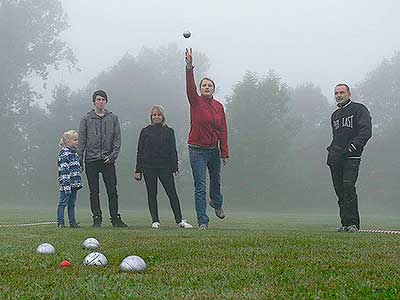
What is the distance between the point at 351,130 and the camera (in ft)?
23.1

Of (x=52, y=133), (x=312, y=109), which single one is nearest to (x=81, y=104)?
(x=52, y=133)

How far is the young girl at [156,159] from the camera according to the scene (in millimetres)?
8242

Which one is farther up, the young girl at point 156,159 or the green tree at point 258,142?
the green tree at point 258,142

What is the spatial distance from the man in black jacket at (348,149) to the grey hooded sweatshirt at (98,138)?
129 inches

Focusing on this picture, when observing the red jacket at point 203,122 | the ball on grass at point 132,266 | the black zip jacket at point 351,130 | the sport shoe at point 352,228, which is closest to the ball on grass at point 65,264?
the ball on grass at point 132,266

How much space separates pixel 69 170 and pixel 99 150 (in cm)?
67

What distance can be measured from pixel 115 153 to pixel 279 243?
4027 mm

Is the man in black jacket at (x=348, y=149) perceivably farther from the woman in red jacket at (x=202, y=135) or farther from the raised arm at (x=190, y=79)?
the raised arm at (x=190, y=79)

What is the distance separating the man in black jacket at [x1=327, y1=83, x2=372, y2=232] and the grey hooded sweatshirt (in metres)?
3.28

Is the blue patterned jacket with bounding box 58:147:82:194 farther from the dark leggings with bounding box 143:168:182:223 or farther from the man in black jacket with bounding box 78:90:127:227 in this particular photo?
the dark leggings with bounding box 143:168:182:223

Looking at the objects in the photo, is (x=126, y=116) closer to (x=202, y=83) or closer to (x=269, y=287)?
(x=202, y=83)

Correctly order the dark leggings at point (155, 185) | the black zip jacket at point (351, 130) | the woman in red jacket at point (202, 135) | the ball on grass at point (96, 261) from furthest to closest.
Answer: the dark leggings at point (155, 185)
the woman in red jacket at point (202, 135)
the black zip jacket at point (351, 130)
the ball on grass at point (96, 261)

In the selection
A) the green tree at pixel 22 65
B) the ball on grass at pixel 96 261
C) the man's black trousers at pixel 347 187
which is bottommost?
the ball on grass at pixel 96 261

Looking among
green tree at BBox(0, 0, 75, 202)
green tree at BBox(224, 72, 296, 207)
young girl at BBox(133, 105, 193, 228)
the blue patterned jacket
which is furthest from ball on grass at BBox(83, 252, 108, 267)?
green tree at BBox(0, 0, 75, 202)
